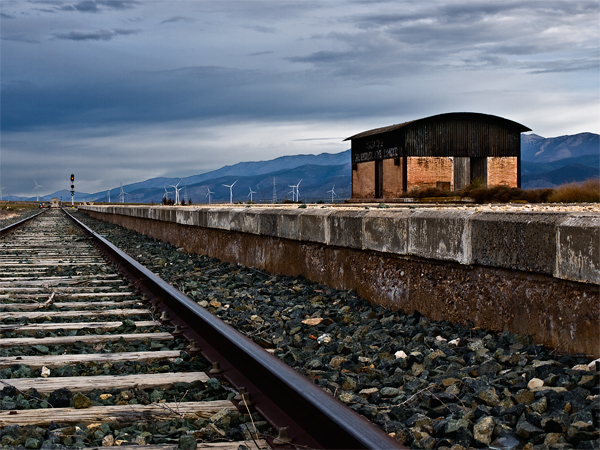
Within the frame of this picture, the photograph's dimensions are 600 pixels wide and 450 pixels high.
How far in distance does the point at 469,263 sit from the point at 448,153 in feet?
130

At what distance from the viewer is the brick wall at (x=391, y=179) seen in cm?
4122

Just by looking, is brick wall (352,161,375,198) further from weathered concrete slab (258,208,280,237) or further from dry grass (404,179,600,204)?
weathered concrete slab (258,208,280,237)

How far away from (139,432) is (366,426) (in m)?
1.04

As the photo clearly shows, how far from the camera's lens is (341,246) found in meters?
5.72

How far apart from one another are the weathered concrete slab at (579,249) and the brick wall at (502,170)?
4043 centimetres

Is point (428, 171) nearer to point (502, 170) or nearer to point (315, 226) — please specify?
point (502, 170)

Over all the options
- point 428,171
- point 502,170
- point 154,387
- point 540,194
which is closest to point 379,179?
point 428,171

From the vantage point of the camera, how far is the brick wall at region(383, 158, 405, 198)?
41.2 metres

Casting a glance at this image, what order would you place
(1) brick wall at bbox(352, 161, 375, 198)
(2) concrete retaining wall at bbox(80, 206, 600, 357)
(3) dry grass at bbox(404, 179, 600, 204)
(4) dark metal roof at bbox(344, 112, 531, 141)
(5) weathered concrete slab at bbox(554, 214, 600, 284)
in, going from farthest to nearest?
1. (1) brick wall at bbox(352, 161, 375, 198)
2. (4) dark metal roof at bbox(344, 112, 531, 141)
3. (3) dry grass at bbox(404, 179, 600, 204)
4. (2) concrete retaining wall at bbox(80, 206, 600, 357)
5. (5) weathered concrete slab at bbox(554, 214, 600, 284)

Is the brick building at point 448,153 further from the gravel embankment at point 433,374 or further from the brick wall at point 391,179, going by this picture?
the gravel embankment at point 433,374

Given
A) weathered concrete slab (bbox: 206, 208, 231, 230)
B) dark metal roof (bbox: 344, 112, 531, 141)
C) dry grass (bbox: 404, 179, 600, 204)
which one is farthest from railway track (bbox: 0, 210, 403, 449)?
dark metal roof (bbox: 344, 112, 531, 141)

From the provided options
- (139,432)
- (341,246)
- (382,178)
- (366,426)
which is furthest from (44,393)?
(382,178)

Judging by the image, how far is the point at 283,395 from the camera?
8.59ft

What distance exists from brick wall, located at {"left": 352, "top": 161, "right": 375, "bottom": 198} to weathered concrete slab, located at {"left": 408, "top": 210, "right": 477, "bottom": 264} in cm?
4066
